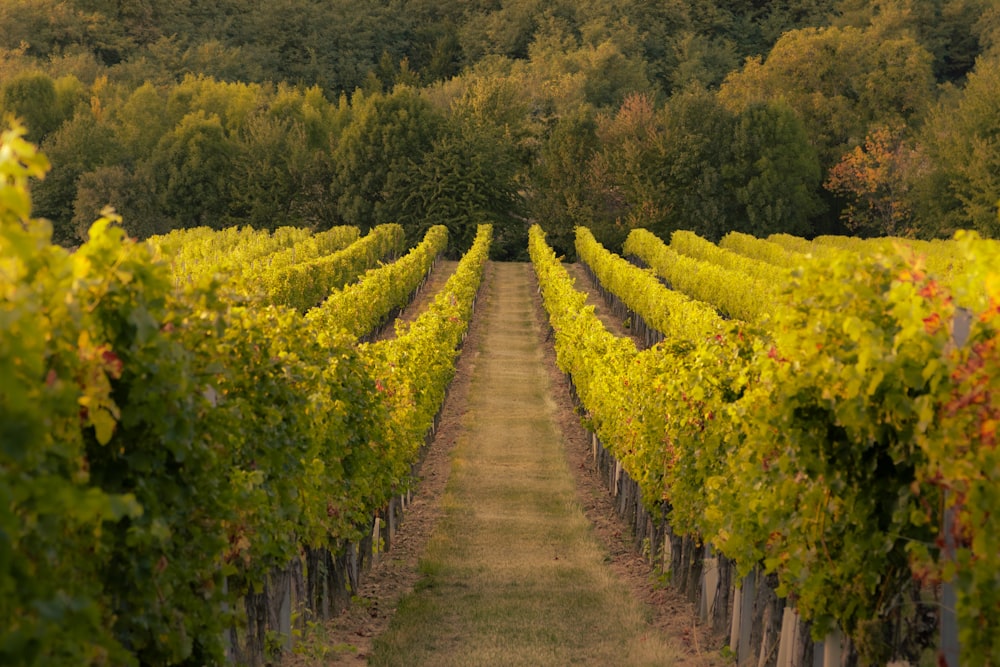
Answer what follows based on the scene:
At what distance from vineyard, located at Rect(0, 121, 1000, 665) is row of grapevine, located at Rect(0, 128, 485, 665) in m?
0.02

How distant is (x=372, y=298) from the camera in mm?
32938

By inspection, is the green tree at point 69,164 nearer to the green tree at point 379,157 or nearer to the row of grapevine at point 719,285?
the green tree at point 379,157

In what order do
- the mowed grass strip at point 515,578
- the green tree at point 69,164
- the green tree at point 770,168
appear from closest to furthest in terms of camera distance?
1. the mowed grass strip at point 515,578
2. the green tree at point 770,168
3. the green tree at point 69,164

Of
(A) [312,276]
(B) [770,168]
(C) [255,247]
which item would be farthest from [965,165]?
(A) [312,276]

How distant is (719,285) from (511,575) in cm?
2459

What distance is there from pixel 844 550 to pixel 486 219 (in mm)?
65289

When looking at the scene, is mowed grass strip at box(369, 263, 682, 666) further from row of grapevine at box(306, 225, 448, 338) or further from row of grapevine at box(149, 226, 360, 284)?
row of grapevine at box(149, 226, 360, 284)

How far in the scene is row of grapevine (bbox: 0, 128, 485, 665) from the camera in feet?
15.6

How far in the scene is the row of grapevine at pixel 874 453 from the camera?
6426mm

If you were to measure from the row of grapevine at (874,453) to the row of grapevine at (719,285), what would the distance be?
57.2ft

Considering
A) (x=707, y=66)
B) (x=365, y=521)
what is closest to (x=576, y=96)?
(x=707, y=66)

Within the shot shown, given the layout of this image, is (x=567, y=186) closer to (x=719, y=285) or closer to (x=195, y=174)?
(x=195, y=174)

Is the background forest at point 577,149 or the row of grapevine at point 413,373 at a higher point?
the background forest at point 577,149

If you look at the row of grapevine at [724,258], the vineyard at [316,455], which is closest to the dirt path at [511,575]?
the vineyard at [316,455]
